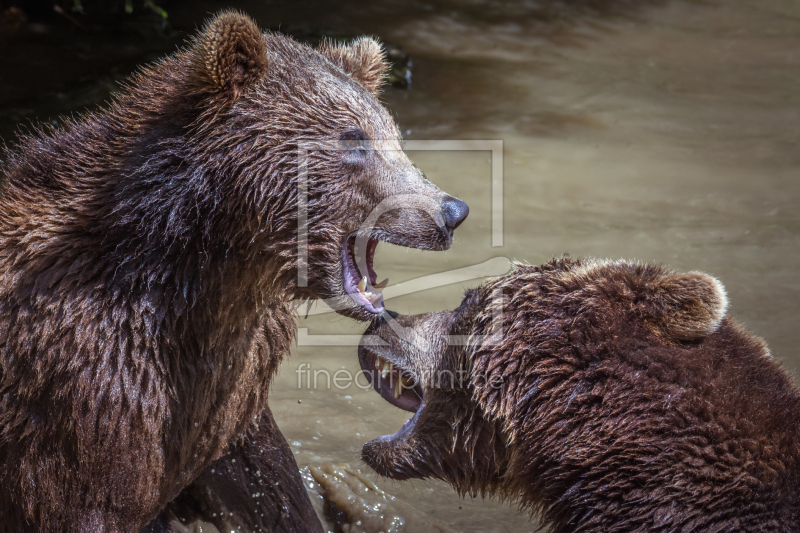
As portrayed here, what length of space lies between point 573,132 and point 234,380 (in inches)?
298

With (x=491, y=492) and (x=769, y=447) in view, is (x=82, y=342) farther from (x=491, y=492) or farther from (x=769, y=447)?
(x=769, y=447)

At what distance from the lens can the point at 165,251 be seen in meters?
3.53

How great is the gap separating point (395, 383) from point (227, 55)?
1.83 meters

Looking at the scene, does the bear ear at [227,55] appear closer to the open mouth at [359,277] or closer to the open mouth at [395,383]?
the open mouth at [359,277]

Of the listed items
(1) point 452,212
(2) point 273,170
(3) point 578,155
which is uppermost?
(3) point 578,155

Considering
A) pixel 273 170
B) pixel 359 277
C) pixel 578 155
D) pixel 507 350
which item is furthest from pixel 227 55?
pixel 578 155

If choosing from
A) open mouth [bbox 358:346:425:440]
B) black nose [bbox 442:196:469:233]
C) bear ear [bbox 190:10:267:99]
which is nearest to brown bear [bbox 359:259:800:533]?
open mouth [bbox 358:346:425:440]

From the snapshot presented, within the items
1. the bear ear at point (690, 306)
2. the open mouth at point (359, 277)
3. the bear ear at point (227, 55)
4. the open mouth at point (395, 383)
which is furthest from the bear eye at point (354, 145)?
the bear ear at point (690, 306)

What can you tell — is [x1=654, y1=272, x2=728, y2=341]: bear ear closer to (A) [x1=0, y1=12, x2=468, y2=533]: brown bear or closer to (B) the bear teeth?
(A) [x1=0, y1=12, x2=468, y2=533]: brown bear

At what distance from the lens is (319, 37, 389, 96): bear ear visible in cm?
416

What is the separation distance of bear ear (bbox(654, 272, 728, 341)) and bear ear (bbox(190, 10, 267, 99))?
77.6 inches

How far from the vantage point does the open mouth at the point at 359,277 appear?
3.79m

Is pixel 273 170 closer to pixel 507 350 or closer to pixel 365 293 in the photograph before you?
pixel 365 293

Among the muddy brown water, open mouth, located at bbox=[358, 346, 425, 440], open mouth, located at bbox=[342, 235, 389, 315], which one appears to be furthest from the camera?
the muddy brown water
